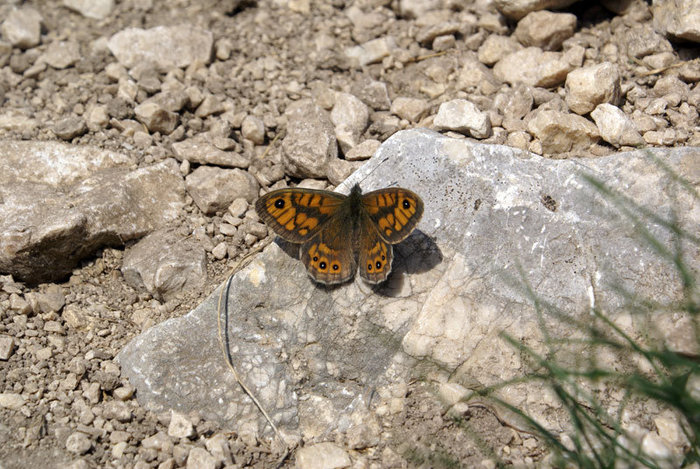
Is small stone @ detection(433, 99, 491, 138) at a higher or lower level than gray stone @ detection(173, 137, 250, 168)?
higher

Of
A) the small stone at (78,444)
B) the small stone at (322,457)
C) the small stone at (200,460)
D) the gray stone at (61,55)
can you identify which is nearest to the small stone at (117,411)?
the small stone at (78,444)

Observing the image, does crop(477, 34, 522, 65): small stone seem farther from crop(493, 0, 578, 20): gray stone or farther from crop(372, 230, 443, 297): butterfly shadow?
crop(372, 230, 443, 297): butterfly shadow

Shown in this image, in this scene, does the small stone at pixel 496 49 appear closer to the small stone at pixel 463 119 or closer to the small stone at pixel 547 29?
the small stone at pixel 547 29

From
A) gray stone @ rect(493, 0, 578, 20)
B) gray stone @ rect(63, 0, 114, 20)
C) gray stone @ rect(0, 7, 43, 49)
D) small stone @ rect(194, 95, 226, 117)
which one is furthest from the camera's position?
gray stone @ rect(63, 0, 114, 20)

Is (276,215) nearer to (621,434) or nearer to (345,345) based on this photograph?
(345,345)

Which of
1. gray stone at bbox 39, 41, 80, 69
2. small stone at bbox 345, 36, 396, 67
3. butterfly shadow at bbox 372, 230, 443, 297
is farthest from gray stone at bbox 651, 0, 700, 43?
gray stone at bbox 39, 41, 80, 69

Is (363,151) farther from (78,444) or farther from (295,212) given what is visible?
(78,444)

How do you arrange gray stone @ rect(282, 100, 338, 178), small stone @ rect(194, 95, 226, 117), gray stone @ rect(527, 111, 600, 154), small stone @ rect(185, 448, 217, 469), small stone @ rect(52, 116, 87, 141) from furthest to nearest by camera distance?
small stone @ rect(194, 95, 226, 117) → small stone @ rect(52, 116, 87, 141) → gray stone @ rect(282, 100, 338, 178) → gray stone @ rect(527, 111, 600, 154) → small stone @ rect(185, 448, 217, 469)
